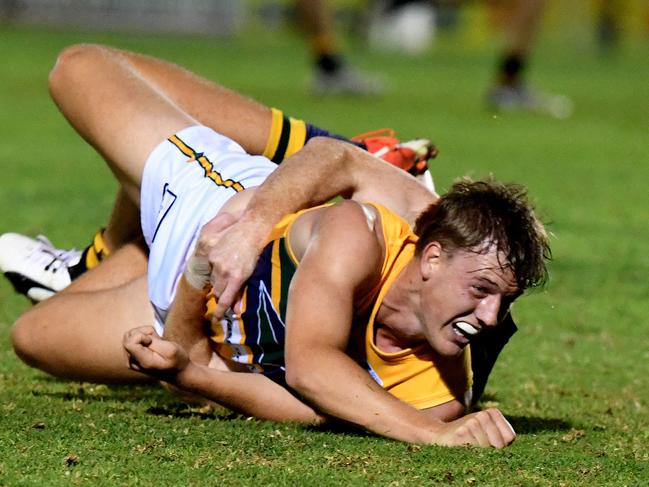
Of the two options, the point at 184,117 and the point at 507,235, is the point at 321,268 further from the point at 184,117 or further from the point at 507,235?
the point at 184,117

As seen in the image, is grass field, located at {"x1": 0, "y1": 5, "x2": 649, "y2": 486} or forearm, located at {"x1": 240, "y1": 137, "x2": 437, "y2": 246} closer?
grass field, located at {"x1": 0, "y1": 5, "x2": 649, "y2": 486}

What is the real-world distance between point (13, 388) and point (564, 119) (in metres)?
10.1

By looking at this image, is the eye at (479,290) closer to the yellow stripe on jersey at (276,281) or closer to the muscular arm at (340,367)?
the muscular arm at (340,367)

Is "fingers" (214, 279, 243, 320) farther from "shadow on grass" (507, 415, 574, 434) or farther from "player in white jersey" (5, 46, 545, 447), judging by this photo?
"shadow on grass" (507, 415, 574, 434)

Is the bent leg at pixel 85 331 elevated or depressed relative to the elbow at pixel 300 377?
depressed

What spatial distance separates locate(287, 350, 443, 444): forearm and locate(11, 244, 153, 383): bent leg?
1.01m

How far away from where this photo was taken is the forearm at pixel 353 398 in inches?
136

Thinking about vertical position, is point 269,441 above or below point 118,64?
below

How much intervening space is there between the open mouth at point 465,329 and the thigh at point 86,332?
47.6 inches

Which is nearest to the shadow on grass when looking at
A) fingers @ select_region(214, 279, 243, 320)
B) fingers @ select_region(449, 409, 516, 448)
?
fingers @ select_region(449, 409, 516, 448)

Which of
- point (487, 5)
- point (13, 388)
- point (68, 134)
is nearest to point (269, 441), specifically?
point (13, 388)

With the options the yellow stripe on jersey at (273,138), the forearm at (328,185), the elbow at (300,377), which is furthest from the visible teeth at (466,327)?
the yellow stripe on jersey at (273,138)

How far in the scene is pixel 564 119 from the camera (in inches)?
538

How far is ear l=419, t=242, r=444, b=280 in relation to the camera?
11.7ft
